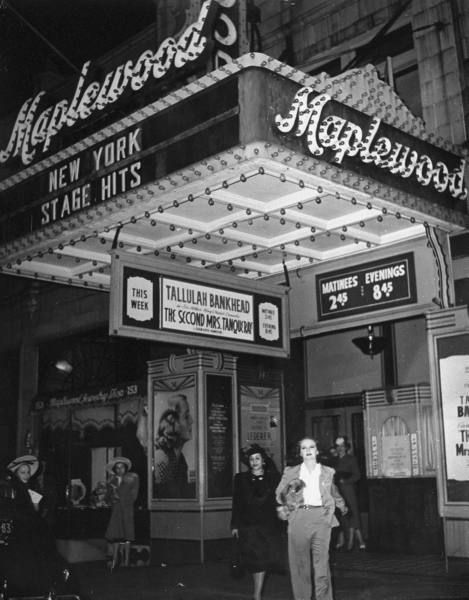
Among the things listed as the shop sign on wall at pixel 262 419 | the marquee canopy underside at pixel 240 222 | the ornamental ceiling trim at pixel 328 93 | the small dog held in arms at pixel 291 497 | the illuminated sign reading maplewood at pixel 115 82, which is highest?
the illuminated sign reading maplewood at pixel 115 82

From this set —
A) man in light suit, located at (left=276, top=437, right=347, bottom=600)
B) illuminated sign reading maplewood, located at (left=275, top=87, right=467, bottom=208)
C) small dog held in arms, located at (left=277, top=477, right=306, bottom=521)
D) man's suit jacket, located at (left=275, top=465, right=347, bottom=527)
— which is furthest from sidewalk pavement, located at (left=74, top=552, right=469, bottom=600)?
illuminated sign reading maplewood, located at (left=275, top=87, right=467, bottom=208)

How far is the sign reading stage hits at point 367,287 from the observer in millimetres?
9422

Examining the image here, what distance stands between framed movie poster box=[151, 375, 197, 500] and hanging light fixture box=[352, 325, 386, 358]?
3.43 m

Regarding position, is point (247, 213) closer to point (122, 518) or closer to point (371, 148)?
point (371, 148)

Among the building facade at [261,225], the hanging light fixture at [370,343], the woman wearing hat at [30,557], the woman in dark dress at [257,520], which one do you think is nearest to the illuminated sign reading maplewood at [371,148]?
the building facade at [261,225]

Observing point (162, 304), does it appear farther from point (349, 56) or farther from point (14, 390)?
point (14, 390)

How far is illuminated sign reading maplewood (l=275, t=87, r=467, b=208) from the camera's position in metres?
6.91

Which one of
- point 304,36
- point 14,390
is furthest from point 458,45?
point 14,390

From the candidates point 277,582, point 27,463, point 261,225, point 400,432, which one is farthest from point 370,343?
point 27,463

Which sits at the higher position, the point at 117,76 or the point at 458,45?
the point at 458,45

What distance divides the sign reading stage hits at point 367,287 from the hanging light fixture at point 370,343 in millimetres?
4444

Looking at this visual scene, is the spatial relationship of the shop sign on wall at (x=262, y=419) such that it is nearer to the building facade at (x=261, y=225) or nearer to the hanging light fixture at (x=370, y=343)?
the building facade at (x=261, y=225)

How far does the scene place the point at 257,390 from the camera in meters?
14.3

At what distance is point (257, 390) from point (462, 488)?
5881mm
